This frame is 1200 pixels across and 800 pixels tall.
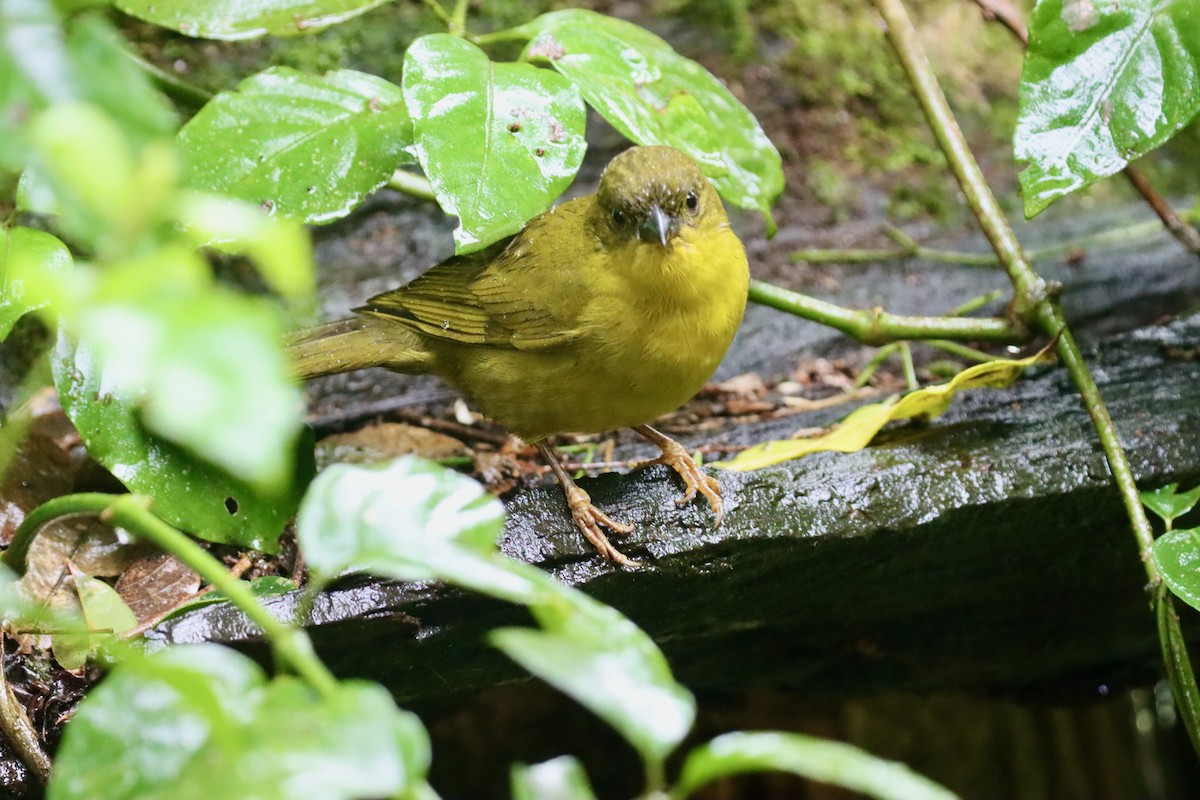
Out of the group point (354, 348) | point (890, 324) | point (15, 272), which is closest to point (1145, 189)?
point (890, 324)

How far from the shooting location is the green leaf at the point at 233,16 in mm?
2457

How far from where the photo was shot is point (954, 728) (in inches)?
197

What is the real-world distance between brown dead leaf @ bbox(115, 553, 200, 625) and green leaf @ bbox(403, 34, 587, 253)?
1100mm

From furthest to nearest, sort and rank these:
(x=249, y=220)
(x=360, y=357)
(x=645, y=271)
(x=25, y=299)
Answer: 1. (x=360, y=357)
2. (x=645, y=271)
3. (x=25, y=299)
4. (x=249, y=220)

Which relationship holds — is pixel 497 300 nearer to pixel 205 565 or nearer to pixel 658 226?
pixel 658 226

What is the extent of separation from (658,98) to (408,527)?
1769 millimetres

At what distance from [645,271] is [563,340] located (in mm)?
284

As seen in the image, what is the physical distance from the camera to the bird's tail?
292 centimetres

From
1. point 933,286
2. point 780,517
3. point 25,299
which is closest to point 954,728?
point 933,286

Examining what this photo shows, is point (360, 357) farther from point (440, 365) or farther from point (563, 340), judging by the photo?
point (563, 340)

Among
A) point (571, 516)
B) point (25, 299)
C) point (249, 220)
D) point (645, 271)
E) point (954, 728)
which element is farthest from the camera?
point (954, 728)

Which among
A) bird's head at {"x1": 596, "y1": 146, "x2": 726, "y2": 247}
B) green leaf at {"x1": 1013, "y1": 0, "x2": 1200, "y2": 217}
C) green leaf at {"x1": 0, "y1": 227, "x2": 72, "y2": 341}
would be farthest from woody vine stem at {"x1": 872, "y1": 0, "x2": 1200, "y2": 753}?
green leaf at {"x1": 0, "y1": 227, "x2": 72, "y2": 341}

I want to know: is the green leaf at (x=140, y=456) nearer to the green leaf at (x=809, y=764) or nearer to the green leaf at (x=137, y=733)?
the green leaf at (x=137, y=733)

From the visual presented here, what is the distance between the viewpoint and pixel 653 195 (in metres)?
2.68
